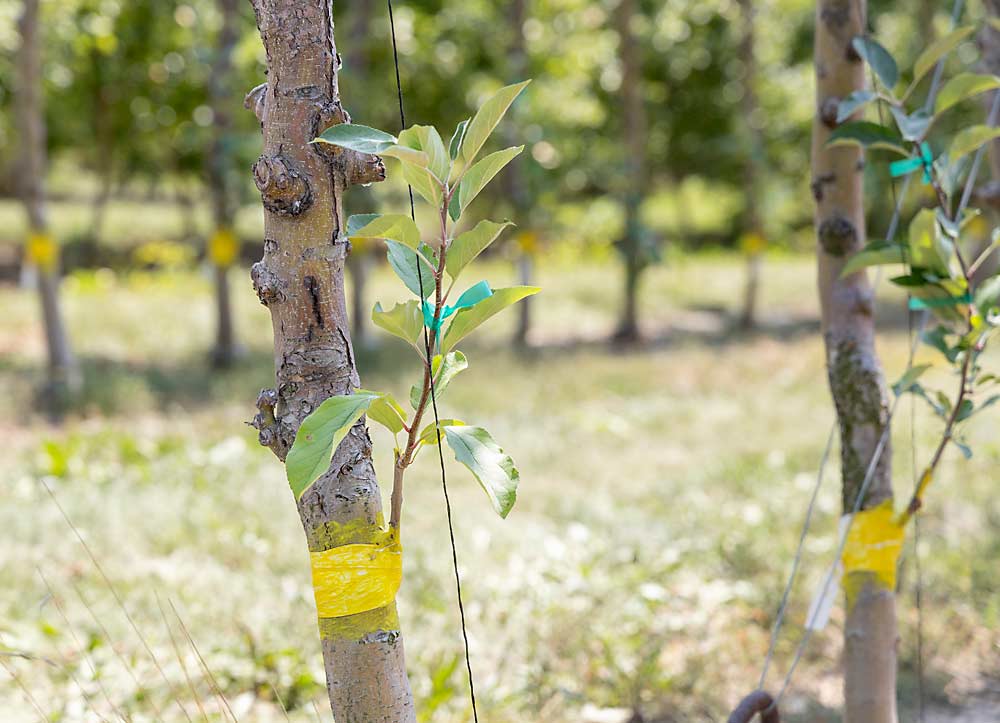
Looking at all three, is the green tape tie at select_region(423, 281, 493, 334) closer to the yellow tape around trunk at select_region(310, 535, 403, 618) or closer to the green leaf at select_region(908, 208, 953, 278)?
the yellow tape around trunk at select_region(310, 535, 403, 618)

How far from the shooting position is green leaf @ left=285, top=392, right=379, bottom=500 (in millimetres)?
1138

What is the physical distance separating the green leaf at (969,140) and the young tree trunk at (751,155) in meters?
9.00

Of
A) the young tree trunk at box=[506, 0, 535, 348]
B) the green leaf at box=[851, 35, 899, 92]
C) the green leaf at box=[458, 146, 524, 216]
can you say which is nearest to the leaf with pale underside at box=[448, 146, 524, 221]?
the green leaf at box=[458, 146, 524, 216]

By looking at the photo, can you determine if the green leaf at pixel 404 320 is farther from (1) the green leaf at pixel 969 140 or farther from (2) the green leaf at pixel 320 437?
(1) the green leaf at pixel 969 140

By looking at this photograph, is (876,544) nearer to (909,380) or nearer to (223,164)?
(909,380)

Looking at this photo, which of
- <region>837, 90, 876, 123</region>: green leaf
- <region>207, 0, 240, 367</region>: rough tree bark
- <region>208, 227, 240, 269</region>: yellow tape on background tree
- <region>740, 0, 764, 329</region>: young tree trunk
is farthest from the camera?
<region>740, 0, 764, 329</region>: young tree trunk

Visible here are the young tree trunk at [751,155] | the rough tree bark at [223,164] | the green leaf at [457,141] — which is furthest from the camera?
the young tree trunk at [751,155]

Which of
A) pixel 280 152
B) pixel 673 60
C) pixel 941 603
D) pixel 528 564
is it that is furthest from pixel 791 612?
pixel 673 60

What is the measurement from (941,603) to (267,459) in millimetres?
3484

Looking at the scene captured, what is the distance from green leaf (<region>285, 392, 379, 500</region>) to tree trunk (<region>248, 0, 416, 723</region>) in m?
0.17

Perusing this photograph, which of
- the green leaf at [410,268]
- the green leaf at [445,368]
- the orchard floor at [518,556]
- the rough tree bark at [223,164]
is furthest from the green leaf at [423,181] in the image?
the rough tree bark at [223,164]

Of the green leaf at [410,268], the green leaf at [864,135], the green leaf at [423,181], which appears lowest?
the green leaf at [410,268]

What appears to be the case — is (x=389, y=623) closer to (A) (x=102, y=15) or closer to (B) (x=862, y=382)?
Answer: (B) (x=862, y=382)

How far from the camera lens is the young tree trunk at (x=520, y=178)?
350 inches
